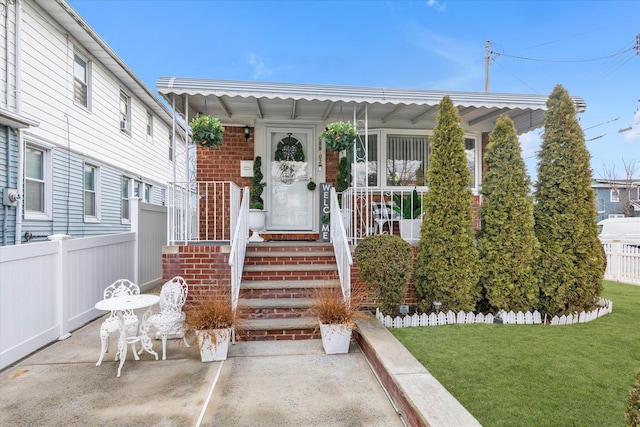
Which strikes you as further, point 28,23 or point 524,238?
point 28,23

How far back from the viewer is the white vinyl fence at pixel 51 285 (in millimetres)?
3574

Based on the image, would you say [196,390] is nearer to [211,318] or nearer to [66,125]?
[211,318]

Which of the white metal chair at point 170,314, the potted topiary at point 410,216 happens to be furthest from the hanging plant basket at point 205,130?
the potted topiary at point 410,216

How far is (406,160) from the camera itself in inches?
295

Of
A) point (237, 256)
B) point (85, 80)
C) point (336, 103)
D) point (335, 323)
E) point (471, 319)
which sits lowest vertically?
point (471, 319)

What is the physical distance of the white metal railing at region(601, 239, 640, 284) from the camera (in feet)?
29.0

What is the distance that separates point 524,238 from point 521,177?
868 millimetres

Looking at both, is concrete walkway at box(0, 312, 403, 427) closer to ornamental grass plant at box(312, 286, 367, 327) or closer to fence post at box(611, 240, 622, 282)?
ornamental grass plant at box(312, 286, 367, 327)


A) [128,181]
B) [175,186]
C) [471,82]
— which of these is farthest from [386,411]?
[471,82]

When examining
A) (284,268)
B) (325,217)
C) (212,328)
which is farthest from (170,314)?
(325,217)

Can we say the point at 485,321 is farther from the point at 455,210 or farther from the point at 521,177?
the point at 521,177

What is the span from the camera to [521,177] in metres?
4.96

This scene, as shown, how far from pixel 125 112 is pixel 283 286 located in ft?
29.1

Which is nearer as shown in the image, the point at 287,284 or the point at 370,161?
the point at 287,284
